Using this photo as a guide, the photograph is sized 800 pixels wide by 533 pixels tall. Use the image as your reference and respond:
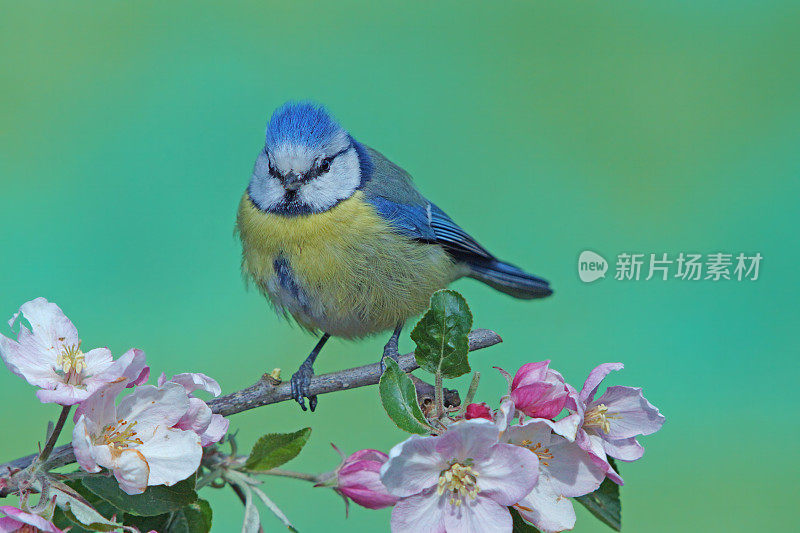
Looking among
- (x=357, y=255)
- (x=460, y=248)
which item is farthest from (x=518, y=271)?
(x=357, y=255)

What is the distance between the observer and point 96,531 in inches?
36.3

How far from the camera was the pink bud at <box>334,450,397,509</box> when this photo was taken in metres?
1.08

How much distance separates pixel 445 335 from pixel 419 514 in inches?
8.8

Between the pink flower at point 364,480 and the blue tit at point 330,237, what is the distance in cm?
72

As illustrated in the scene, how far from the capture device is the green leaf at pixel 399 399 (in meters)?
0.96

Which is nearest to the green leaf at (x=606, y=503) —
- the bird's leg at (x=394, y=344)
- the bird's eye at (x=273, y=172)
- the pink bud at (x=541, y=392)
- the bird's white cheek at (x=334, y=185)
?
the pink bud at (x=541, y=392)

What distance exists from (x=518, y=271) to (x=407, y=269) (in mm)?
445

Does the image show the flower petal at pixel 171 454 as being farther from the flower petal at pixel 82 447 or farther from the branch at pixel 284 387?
the branch at pixel 284 387

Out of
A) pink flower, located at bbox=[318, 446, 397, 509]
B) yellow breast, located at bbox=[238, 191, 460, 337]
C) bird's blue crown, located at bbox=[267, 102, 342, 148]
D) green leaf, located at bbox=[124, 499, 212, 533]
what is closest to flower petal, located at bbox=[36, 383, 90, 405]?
green leaf, located at bbox=[124, 499, 212, 533]

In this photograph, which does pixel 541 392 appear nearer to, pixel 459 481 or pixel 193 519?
pixel 459 481

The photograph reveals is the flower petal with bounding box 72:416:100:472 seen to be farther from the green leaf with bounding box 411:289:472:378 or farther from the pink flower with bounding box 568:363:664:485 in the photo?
the pink flower with bounding box 568:363:664:485

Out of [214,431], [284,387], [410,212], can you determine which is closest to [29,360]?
[214,431]

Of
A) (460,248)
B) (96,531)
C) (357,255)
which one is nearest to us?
(96,531)

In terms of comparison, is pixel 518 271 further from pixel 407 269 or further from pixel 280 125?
pixel 280 125
